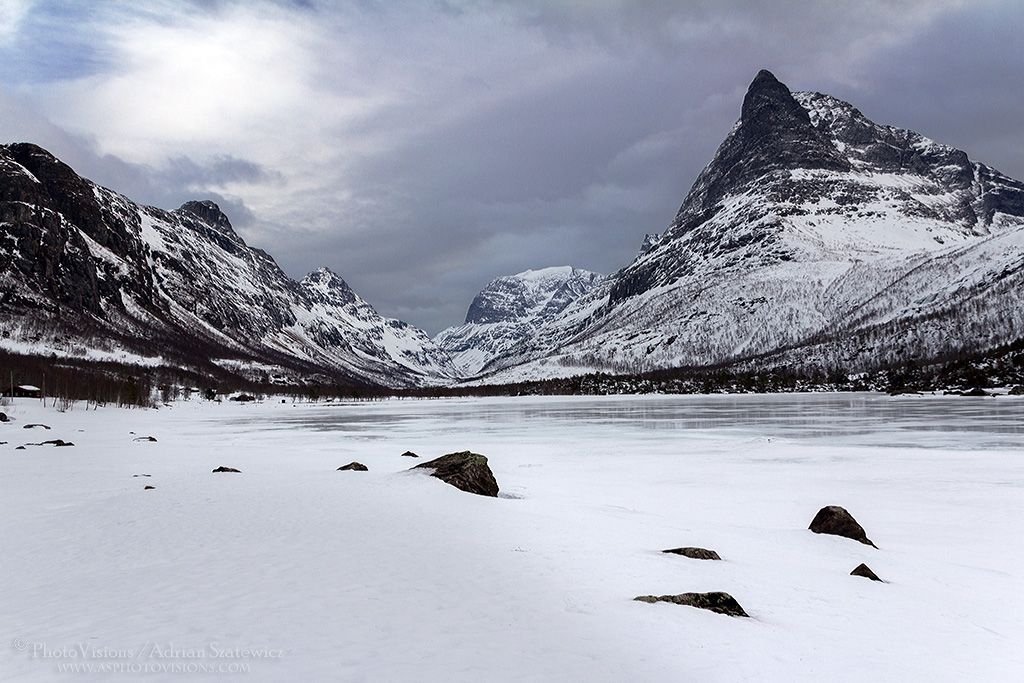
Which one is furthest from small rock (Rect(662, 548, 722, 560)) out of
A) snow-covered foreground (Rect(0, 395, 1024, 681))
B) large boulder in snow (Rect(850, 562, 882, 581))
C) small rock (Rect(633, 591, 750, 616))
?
small rock (Rect(633, 591, 750, 616))

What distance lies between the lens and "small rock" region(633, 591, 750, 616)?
11.0 meters

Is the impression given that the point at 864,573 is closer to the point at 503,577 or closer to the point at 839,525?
the point at 839,525

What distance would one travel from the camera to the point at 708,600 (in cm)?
1117

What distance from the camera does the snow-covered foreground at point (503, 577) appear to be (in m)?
8.43

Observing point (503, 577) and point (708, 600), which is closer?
point (708, 600)

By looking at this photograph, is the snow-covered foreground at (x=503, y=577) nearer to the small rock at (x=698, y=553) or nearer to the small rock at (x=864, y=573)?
the small rock at (x=864, y=573)

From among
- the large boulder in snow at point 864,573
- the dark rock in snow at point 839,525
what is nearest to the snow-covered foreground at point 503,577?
the large boulder in snow at point 864,573

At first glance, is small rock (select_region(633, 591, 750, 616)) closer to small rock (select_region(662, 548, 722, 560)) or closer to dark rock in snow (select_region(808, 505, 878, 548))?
small rock (select_region(662, 548, 722, 560))

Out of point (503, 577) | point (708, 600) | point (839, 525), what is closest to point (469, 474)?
point (503, 577)

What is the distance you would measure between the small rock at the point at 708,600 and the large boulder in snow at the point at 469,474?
37.1 ft

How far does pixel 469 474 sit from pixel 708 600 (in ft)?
41.1

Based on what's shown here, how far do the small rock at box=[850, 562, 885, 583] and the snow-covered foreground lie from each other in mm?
288

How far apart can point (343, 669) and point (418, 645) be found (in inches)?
46.3

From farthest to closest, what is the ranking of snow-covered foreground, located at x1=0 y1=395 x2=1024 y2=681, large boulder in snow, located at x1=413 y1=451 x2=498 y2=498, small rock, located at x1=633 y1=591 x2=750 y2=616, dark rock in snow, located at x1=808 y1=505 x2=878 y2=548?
large boulder in snow, located at x1=413 y1=451 x2=498 y2=498
dark rock in snow, located at x1=808 y1=505 x2=878 y2=548
small rock, located at x1=633 y1=591 x2=750 y2=616
snow-covered foreground, located at x1=0 y1=395 x2=1024 y2=681
